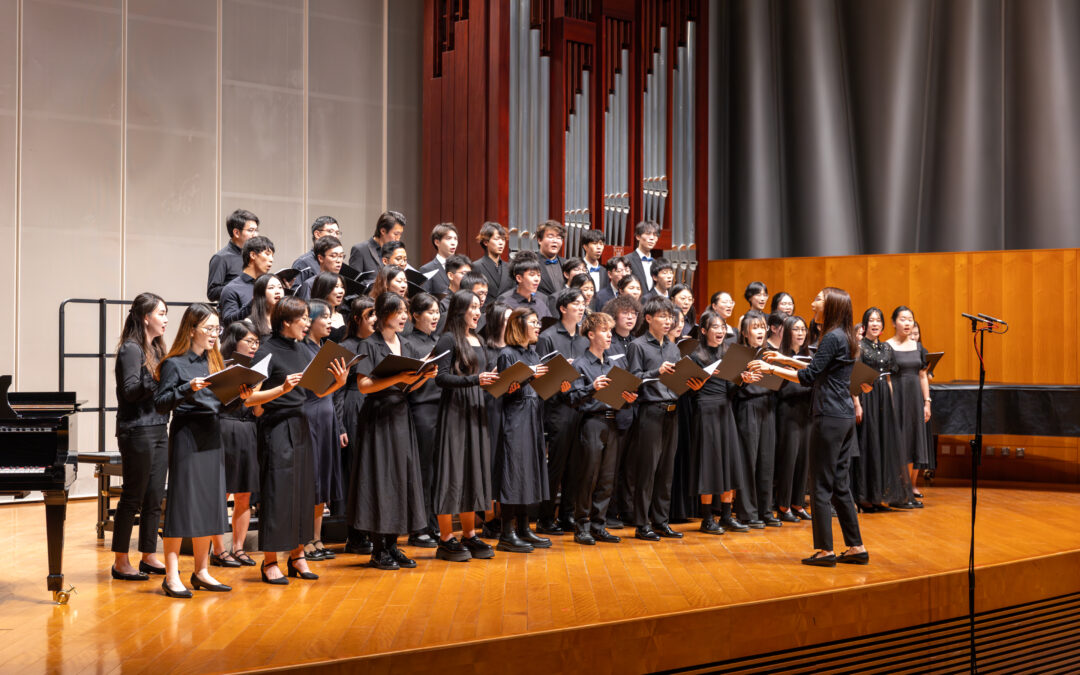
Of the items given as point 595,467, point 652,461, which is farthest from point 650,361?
point 595,467

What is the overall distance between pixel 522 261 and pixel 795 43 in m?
5.29

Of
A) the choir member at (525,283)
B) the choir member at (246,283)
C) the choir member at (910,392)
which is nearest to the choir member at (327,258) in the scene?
the choir member at (246,283)

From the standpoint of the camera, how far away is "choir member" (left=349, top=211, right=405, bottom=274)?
557 cm

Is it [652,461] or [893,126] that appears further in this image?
[893,126]

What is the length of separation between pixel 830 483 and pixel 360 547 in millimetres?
2116

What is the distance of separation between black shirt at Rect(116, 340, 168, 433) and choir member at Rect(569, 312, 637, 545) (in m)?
1.95

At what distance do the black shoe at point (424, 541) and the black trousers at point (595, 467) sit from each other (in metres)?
0.70

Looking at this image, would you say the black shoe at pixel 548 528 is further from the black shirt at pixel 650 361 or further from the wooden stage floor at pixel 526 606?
the black shirt at pixel 650 361

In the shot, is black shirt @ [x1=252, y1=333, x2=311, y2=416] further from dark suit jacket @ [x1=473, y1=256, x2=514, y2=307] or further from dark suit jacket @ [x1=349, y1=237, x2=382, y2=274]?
dark suit jacket @ [x1=473, y1=256, x2=514, y2=307]

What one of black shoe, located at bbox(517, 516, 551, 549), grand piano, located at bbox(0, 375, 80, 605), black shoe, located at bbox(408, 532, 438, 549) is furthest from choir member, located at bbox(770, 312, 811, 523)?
grand piano, located at bbox(0, 375, 80, 605)

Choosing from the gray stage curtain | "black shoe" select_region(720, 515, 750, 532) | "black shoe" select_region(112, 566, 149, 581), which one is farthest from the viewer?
the gray stage curtain

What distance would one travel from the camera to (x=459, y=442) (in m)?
4.58

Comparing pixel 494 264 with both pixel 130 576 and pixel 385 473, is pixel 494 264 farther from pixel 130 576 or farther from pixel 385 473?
pixel 130 576

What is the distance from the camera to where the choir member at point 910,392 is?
21.5 ft
